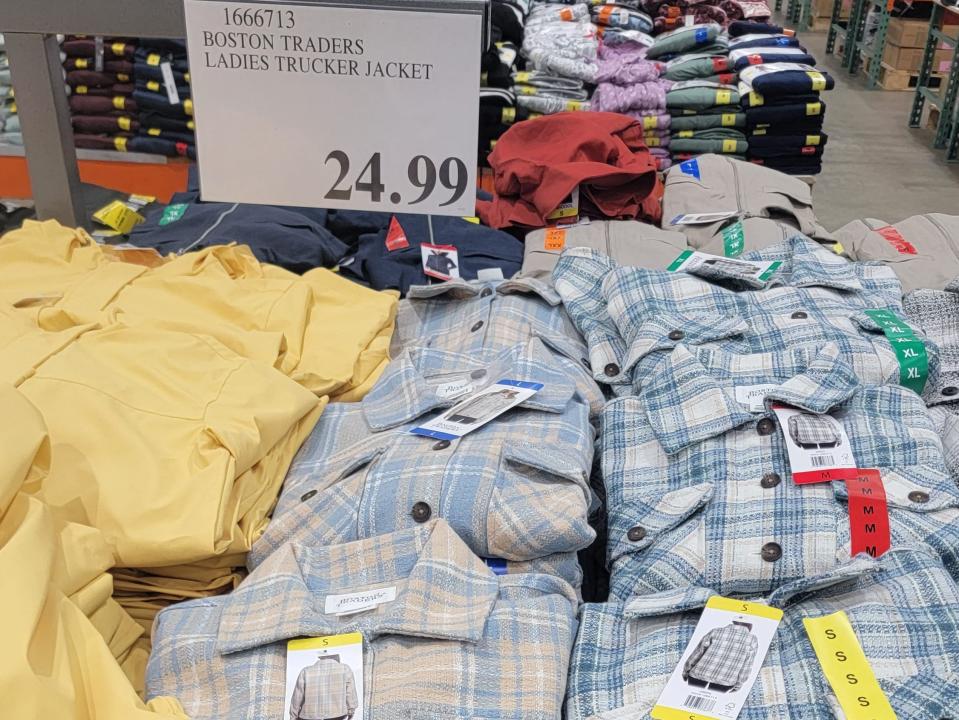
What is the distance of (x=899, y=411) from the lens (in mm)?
1522

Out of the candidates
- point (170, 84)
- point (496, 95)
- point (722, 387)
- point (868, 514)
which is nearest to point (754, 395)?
point (722, 387)

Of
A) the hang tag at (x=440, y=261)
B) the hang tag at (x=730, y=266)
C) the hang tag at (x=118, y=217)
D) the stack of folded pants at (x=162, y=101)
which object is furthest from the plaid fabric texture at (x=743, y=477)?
the stack of folded pants at (x=162, y=101)

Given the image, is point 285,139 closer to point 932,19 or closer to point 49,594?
point 49,594

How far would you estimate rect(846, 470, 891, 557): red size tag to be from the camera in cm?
132

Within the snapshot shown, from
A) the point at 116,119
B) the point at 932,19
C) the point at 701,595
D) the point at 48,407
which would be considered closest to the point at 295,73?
the point at 48,407

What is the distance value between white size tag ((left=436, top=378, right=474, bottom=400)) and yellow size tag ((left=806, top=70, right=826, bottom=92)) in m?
2.64

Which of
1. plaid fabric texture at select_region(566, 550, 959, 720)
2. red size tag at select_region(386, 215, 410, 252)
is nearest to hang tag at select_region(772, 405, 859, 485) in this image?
plaid fabric texture at select_region(566, 550, 959, 720)

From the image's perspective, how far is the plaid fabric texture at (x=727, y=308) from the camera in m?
1.72

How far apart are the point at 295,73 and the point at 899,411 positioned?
1154 millimetres

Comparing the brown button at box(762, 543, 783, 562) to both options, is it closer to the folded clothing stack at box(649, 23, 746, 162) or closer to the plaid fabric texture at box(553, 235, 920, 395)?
the plaid fabric texture at box(553, 235, 920, 395)

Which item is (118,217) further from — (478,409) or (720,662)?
(720,662)

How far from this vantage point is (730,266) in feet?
6.61

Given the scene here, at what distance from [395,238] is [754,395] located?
115cm

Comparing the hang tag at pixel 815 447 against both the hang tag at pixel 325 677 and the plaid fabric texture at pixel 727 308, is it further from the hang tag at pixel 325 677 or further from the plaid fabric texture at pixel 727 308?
the hang tag at pixel 325 677
